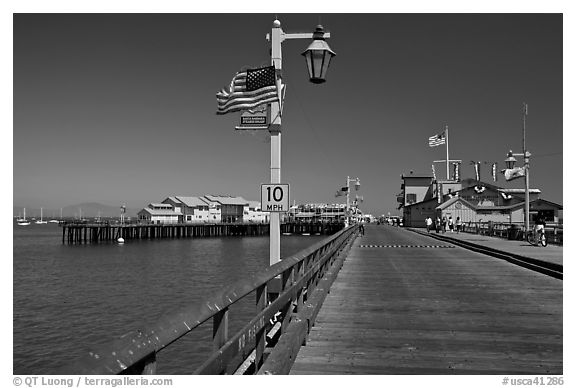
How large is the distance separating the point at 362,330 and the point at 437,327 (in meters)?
1.26

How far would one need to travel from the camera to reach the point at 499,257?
71.0ft

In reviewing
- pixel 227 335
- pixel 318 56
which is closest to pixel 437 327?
pixel 318 56

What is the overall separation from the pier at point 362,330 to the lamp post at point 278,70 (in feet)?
2.14

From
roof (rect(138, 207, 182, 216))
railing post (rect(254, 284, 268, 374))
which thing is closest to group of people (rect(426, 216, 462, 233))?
railing post (rect(254, 284, 268, 374))

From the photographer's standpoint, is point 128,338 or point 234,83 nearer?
point 128,338

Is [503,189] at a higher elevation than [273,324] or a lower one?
higher

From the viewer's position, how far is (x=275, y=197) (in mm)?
8711

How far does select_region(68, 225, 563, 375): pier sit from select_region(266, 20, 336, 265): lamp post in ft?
2.14

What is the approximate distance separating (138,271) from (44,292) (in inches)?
469

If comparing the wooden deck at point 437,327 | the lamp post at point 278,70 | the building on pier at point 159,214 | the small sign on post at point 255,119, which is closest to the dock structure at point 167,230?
the building on pier at point 159,214

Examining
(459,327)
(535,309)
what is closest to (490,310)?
(535,309)

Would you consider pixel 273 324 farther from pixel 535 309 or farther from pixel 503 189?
pixel 503 189

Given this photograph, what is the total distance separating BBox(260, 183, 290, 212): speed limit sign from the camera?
28.4ft
